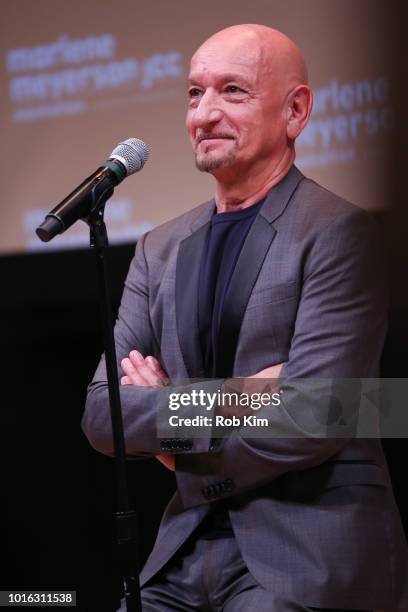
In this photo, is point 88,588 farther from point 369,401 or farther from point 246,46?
point 246,46

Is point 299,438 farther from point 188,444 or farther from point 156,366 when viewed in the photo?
point 156,366

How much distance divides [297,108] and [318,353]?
0.70 metres

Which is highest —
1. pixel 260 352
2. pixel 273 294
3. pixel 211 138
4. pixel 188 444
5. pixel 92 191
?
pixel 211 138

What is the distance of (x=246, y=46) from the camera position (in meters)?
2.80

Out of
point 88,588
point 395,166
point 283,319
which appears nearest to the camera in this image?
point 283,319

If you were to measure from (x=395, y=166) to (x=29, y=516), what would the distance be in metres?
1.74

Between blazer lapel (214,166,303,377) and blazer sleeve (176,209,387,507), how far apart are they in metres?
0.14

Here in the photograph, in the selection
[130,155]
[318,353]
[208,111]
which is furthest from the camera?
[208,111]

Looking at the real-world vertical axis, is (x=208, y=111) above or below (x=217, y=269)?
above

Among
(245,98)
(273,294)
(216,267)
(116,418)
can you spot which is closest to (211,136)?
(245,98)

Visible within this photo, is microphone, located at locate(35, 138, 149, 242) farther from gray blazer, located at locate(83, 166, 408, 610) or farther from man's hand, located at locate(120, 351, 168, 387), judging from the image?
man's hand, located at locate(120, 351, 168, 387)

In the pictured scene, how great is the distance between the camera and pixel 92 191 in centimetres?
225

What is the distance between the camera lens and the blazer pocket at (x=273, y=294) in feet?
8.82

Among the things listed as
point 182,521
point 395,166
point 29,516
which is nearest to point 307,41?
point 395,166
